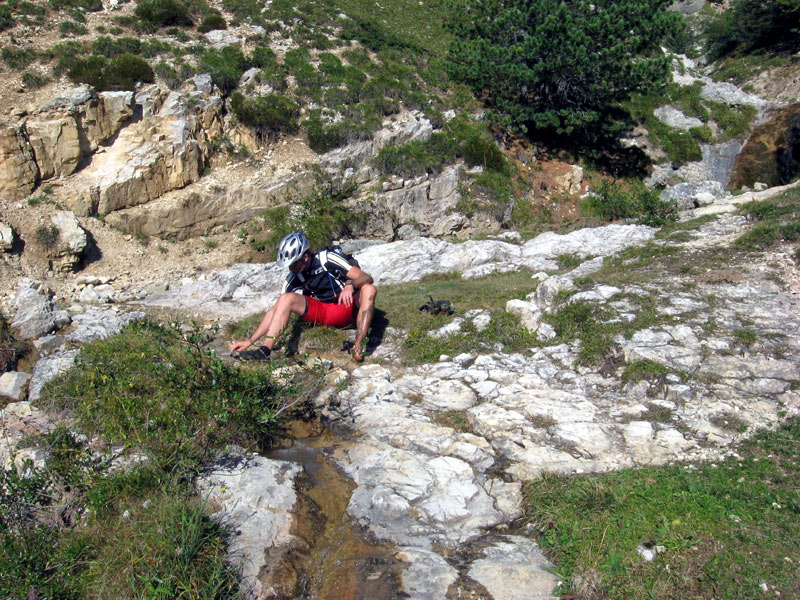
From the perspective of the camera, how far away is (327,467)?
4.83 meters

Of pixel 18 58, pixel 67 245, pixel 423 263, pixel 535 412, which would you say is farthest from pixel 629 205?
pixel 18 58

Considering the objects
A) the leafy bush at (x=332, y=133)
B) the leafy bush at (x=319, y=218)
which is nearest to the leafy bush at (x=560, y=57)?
the leafy bush at (x=332, y=133)

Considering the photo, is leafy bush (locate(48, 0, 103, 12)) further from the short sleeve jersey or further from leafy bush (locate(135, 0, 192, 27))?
the short sleeve jersey

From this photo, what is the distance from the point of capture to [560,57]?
19.2 m

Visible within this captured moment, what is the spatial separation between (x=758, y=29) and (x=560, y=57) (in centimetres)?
1770

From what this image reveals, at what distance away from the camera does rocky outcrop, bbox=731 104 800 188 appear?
19266 millimetres

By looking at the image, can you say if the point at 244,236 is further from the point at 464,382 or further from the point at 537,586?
the point at 537,586

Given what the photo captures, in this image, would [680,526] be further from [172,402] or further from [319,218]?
[319,218]

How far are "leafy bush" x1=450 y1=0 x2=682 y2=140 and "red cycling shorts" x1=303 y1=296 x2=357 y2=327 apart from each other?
15430mm

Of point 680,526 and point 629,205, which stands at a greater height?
point 680,526

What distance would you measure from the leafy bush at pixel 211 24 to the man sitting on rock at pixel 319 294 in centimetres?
1828

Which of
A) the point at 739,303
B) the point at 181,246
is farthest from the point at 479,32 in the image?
the point at 739,303

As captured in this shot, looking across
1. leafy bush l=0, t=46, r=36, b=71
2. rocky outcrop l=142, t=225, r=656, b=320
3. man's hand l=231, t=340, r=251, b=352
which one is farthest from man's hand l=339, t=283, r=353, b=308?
leafy bush l=0, t=46, r=36, b=71

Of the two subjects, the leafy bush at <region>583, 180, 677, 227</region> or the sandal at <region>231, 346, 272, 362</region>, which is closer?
the sandal at <region>231, 346, 272, 362</region>
